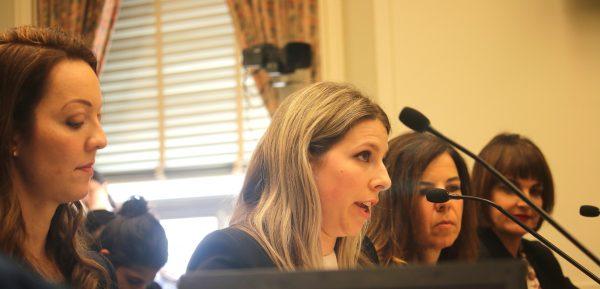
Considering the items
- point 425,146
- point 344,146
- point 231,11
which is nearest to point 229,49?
point 231,11

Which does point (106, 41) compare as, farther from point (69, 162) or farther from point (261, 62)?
point (69, 162)

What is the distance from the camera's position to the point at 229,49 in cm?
496

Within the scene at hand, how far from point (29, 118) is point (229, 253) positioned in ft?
1.73

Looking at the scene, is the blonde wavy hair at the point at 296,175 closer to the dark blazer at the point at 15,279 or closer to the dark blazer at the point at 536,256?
the dark blazer at the point at 15,279

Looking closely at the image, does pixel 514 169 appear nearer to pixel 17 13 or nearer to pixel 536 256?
pixel 536 256

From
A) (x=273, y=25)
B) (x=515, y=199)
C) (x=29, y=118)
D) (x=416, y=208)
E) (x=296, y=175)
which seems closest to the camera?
(x=29, y=118)

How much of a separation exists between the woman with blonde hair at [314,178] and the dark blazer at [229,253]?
0.02 meters

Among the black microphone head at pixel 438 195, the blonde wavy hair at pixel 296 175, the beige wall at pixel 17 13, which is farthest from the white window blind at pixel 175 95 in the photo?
the black microphone head at pixel 438 195

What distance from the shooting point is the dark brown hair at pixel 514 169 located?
3.05 meters

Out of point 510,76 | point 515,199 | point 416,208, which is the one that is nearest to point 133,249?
point 416,208

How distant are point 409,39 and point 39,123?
115 inches

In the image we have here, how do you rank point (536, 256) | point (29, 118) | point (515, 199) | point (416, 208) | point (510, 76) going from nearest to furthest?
point (29, 118) < point (416, 208) < point (515, 199) < point (536, 256) < point (510, 76)

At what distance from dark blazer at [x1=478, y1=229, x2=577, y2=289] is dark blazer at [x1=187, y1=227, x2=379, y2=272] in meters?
1.45

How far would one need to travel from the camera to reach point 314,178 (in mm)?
1903
